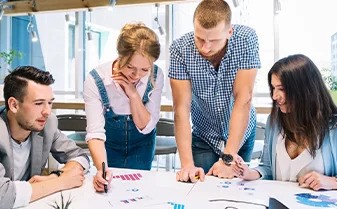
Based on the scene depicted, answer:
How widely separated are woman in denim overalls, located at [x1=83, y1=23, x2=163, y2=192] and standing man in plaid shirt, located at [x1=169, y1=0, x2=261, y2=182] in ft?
0.46

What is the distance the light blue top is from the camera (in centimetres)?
159

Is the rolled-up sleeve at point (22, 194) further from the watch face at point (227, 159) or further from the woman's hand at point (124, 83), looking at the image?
the watch face at point (227, 159)

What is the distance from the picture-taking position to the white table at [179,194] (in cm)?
125

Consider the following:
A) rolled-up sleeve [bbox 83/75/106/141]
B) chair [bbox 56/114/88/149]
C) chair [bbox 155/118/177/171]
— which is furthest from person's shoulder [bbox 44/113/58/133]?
chair [bbox 56/114/88/149]

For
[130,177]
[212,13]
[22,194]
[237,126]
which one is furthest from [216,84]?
[22,194]

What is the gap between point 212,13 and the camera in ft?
5.23

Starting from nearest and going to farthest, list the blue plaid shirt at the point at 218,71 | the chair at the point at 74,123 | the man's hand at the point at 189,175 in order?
the man's hand at the point at 189,175 < the blue plaid shirt at the point at 218,71 < the chair at the point at 74,123

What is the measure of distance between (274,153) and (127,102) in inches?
28.8

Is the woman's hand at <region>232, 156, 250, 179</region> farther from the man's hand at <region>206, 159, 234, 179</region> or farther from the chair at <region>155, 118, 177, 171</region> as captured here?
the chair at <region>155, 118, 177, 171</region>

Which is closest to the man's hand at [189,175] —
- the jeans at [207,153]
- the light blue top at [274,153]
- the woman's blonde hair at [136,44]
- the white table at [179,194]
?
the white table at [179,194]

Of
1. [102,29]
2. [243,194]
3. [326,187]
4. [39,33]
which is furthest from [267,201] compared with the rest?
[39,33]

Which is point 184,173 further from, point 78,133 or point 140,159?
point 78,133

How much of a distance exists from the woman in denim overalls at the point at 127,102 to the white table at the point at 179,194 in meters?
0.21

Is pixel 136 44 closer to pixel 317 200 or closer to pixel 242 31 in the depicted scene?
pixel 242 31
